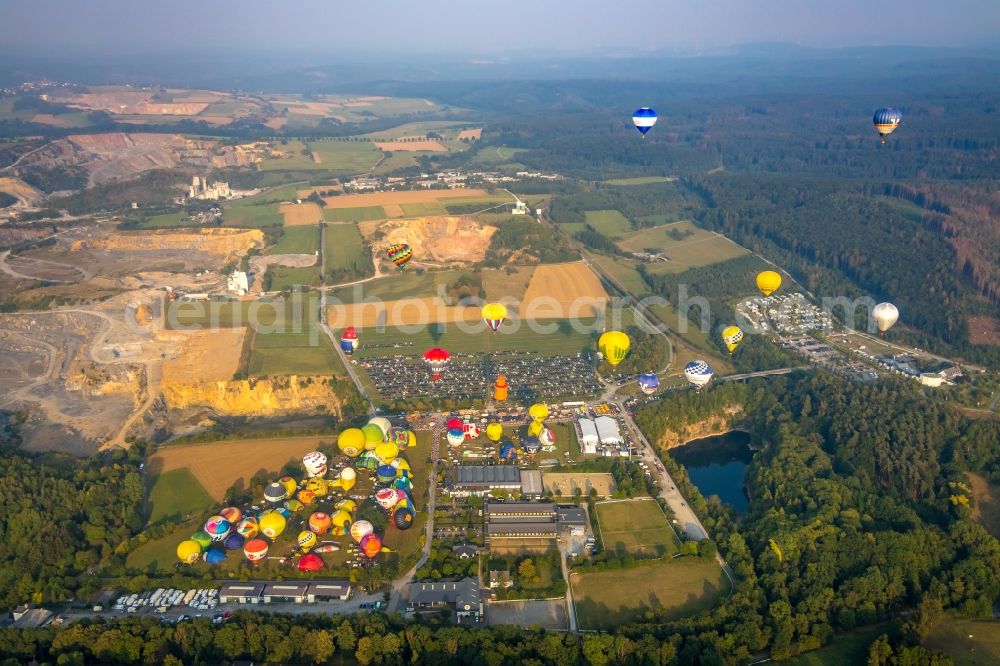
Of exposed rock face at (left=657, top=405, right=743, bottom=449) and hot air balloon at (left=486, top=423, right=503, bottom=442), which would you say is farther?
exposed rock face at (left=657, top=405, right=743, bottom=449)

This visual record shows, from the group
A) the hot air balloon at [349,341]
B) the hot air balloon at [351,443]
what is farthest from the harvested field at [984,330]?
the hot air balloon at [351,443]

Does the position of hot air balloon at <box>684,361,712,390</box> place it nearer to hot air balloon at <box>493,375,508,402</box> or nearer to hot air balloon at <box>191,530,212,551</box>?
hot air balloon at <box>493,375,508,402</box>

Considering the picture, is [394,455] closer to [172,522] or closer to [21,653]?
[172,522]

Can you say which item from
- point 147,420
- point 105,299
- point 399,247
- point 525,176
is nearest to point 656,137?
point 525,176

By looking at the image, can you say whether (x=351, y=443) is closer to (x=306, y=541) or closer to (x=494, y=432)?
(x=306, y=541)

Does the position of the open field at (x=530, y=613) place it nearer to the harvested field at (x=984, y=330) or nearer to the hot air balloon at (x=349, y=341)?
the hot air balloon at (x=349, y=341)

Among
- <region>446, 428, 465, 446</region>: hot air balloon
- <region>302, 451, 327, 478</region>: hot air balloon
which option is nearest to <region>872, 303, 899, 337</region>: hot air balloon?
<region>446, 428, 465, 446</region>: hot air balloon

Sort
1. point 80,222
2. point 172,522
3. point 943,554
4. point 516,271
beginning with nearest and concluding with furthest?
1. point 943,554
2. point 172,522
3. point 516,271
4. point 80,222
